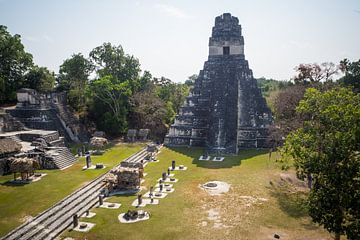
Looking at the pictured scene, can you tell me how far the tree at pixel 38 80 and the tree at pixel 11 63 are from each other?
2.55 feet

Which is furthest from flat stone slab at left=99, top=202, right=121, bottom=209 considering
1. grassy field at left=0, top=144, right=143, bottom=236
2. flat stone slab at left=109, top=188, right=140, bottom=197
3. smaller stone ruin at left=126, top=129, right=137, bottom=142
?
smaller stone ruin at left=126, top=129, right=137, bottom=142

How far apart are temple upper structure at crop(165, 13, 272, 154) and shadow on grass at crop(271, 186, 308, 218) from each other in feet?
31.8

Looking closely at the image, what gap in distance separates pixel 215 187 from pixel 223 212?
3.69 m

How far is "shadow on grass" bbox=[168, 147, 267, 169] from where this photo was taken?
24.6m

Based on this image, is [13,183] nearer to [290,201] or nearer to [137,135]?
[137,135]

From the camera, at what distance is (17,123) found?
98.2 ft

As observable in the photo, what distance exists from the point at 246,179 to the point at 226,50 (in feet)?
62.4

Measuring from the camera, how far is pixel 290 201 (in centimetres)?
1722

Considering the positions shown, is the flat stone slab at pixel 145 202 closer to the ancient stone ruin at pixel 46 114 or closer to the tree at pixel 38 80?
the ancient stone ruin at pixel 46 114

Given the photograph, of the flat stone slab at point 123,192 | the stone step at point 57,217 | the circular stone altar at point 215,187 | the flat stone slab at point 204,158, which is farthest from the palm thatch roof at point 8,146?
the flat stone slab at point 204,158

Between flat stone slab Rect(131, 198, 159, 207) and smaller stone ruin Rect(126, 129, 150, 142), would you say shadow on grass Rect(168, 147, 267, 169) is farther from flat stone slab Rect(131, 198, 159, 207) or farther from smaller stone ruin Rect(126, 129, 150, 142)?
flat stone slab Rect(131, 198, 159, 207)

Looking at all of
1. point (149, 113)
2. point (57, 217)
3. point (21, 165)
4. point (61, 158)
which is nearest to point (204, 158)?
point (61, 158)

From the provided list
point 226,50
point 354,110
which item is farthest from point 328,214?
point 226,50

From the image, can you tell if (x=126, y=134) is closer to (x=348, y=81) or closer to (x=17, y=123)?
(x=17, y=123)
